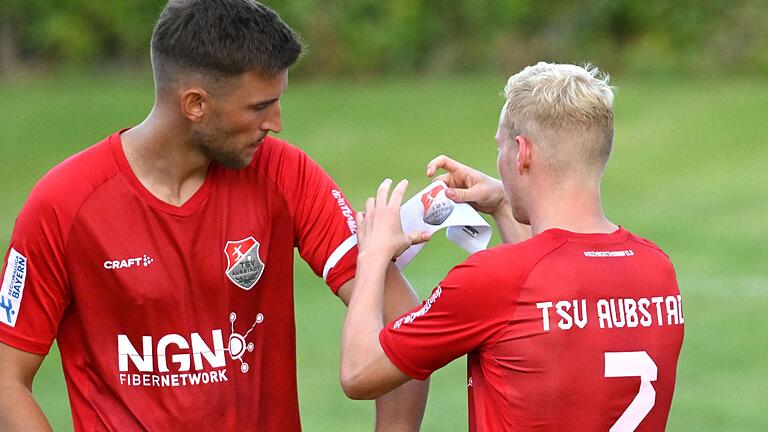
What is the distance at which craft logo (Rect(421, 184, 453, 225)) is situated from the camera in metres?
4.41

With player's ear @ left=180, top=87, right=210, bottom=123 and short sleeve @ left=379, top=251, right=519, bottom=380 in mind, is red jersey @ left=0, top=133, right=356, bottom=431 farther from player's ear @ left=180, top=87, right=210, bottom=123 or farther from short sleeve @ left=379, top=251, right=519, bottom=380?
short sleeve @ left=379, top=251, right=519, bottom=380

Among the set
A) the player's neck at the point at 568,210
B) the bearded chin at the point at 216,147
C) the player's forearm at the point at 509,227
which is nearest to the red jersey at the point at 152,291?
the bearded chin at the point at 216,147

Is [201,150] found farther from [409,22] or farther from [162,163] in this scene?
[409,22]

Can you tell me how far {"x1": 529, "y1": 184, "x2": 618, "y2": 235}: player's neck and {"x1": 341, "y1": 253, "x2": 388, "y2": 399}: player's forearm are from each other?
0.51 meters

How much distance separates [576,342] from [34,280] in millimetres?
1603

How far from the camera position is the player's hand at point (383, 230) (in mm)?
4090

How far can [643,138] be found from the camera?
72.1 ft

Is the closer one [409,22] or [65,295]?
[65,295]

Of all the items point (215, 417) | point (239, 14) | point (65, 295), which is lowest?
point (215, 417)

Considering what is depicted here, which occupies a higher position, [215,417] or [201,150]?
[201,150]

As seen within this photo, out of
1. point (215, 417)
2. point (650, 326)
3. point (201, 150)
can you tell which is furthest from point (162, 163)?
point (650, 326)

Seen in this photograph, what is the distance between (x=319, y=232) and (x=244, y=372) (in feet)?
1.65

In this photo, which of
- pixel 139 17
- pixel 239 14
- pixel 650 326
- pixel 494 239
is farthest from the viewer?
pixel 139 17

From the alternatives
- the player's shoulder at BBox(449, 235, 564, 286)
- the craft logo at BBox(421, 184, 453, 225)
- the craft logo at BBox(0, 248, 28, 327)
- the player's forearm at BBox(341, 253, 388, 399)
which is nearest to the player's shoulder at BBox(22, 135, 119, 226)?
the craft logo at BBox(0, 248, 28, 327)
